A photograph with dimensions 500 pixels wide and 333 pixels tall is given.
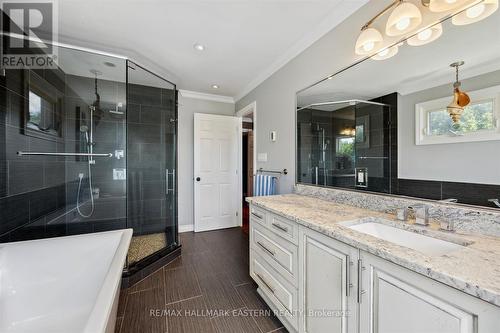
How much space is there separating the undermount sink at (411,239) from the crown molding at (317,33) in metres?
1.63

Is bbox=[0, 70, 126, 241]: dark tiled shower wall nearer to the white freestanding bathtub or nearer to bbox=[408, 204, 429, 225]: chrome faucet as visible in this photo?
the white freestanding bathtub

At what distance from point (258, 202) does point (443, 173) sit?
1248 mm

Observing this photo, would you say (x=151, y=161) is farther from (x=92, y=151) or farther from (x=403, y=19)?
(x=403, y=19)

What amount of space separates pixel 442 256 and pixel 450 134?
739mm

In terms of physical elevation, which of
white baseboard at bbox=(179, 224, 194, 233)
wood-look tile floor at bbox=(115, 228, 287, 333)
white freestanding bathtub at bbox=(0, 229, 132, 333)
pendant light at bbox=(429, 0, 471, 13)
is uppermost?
pendant light at bbox=(429, 0, 471, 13)

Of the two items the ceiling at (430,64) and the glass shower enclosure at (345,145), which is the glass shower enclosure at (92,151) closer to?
the glass shower enclosure at (345,145)

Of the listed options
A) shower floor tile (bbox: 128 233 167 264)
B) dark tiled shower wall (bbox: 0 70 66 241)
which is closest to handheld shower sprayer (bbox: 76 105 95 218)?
dark tiled shower wall (bbox: 0 70 66 241)

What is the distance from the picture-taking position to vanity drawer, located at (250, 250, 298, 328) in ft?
4.63

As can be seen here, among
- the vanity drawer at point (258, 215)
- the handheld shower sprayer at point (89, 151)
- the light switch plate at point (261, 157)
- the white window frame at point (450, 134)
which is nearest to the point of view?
the white window frame at point (450, 134)

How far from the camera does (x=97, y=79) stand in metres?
2.74

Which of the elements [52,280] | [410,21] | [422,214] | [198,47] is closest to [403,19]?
[410,21]

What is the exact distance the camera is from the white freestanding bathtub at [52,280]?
4.29 feet

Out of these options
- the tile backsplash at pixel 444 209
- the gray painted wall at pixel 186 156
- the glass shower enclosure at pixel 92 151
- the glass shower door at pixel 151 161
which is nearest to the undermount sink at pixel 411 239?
the tile backsplash at pixel 444 209

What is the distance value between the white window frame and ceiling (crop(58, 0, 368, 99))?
0.98m
